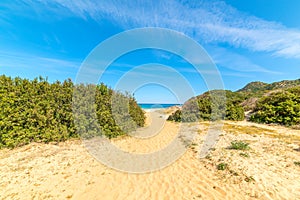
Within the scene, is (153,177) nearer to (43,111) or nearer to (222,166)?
(222,166)

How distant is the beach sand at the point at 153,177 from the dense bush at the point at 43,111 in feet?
2.45

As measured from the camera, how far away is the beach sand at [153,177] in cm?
427

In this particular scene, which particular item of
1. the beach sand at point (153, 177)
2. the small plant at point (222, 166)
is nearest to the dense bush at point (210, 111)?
the beach sand at point (153, 177)

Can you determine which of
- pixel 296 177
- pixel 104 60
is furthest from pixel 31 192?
pixel 296 177

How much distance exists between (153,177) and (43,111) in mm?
6414

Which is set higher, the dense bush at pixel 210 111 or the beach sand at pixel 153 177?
the dense bush at pixel 210 111

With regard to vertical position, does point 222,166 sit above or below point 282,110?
below

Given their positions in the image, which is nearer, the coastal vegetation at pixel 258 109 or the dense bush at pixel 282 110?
the dense bush at pixel 282 110

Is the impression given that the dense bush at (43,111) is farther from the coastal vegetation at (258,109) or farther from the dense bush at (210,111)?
the coastal vegetation at (258,109)

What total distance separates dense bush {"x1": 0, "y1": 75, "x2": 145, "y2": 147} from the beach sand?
2.45 feet

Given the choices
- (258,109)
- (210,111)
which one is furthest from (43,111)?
(258,109)

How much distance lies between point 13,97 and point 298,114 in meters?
22.1

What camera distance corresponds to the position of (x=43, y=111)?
25.7 ft

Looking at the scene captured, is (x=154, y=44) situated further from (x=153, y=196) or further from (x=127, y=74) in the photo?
Result: (x=153, y=196)
